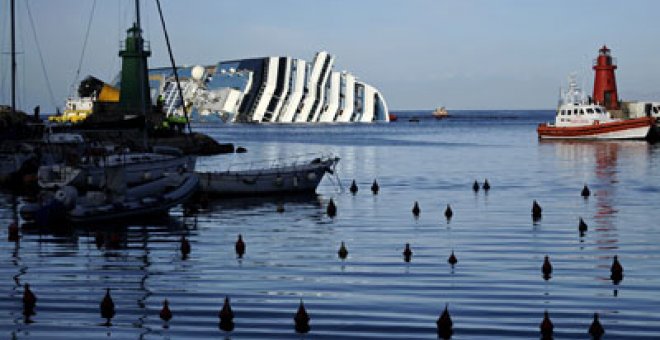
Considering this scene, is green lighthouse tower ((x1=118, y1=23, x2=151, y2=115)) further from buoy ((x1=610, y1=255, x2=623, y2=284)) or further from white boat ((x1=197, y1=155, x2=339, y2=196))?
buoy ((x1=610, y1=255, x2=623, y2=284))

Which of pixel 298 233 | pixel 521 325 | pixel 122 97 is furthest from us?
pixel 122 97

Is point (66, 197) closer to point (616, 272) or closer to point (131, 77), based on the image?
point (616, 272)

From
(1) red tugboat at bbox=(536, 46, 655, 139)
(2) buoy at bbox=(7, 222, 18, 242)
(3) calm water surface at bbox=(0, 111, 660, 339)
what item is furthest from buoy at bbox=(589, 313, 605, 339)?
(1) red tugboat at bbox=(536, 46, 655, 139)

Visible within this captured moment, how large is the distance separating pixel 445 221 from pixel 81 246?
1434 centimetres

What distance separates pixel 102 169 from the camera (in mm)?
41094

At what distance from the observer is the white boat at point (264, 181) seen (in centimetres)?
4662

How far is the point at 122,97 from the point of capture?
3300 inches

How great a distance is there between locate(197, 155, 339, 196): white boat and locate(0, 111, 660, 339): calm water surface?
29.3 inches

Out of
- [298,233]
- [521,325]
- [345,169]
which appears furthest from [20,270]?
[345,169]

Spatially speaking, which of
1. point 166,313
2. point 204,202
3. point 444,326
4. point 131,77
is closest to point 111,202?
point 204,202

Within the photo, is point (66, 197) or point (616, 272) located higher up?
point (66, 197)

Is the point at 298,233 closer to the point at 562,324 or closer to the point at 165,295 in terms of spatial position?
the point at 165,295

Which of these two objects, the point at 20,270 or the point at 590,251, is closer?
the point at 20,270

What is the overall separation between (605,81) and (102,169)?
73.7 m
